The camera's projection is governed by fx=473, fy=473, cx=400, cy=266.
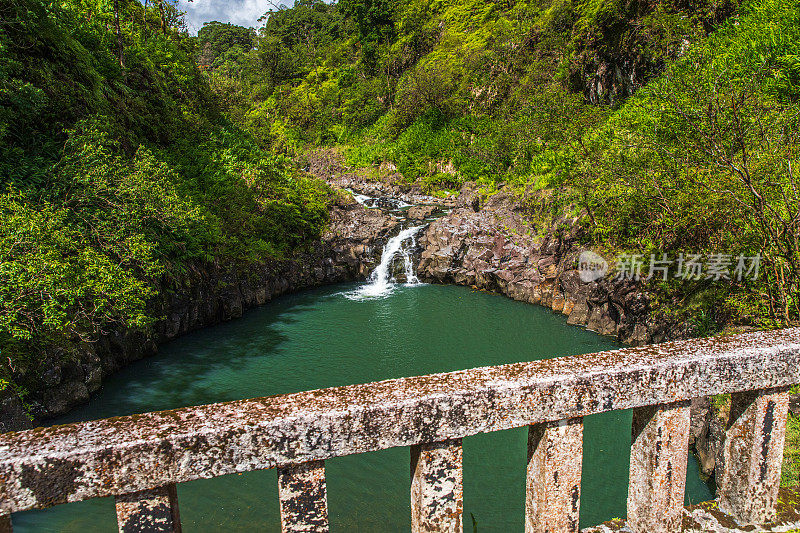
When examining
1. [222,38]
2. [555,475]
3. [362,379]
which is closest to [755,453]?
[555,475]

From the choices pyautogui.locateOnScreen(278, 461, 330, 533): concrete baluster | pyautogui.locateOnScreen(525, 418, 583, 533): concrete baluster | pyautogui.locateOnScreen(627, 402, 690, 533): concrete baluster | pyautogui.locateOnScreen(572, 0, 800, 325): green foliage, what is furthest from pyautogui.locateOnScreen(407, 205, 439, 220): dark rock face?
pyautogui.locateOnScreen(278, 461, 330, 533): concrete baluster

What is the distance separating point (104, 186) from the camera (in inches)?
391

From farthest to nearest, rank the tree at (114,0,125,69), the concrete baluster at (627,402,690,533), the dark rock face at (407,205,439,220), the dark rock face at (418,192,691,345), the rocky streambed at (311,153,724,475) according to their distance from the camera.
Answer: the dark rock face at (407,205,439,220) < the tree at (114,0,125,69) < the dark rock face at (418,192,691,345) < the rocky streambed at (311,153,724,475) < the concrete baluster at (627,402,690,533)

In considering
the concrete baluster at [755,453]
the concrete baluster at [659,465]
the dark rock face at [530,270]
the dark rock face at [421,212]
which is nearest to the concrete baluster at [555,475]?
the concrete baluster at [659,465]

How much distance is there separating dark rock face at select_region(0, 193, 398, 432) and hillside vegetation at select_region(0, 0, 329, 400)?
388 millimetres

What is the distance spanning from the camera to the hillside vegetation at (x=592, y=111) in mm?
7453

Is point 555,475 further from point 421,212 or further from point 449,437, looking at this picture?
point 421,212

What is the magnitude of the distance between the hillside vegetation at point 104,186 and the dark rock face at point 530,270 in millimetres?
5761

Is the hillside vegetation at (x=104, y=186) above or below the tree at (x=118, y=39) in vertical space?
below

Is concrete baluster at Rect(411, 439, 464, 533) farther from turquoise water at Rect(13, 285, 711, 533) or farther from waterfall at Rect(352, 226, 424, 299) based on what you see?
waterfall at Rect(352, 226, 424, 299)

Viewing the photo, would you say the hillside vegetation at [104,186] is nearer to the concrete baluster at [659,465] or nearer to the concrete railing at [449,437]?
the concrete railing at [449,437]

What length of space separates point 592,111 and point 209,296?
17.1 m

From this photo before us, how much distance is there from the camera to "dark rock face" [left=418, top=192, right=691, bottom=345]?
40.2 ft

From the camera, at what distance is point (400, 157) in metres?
32.2
